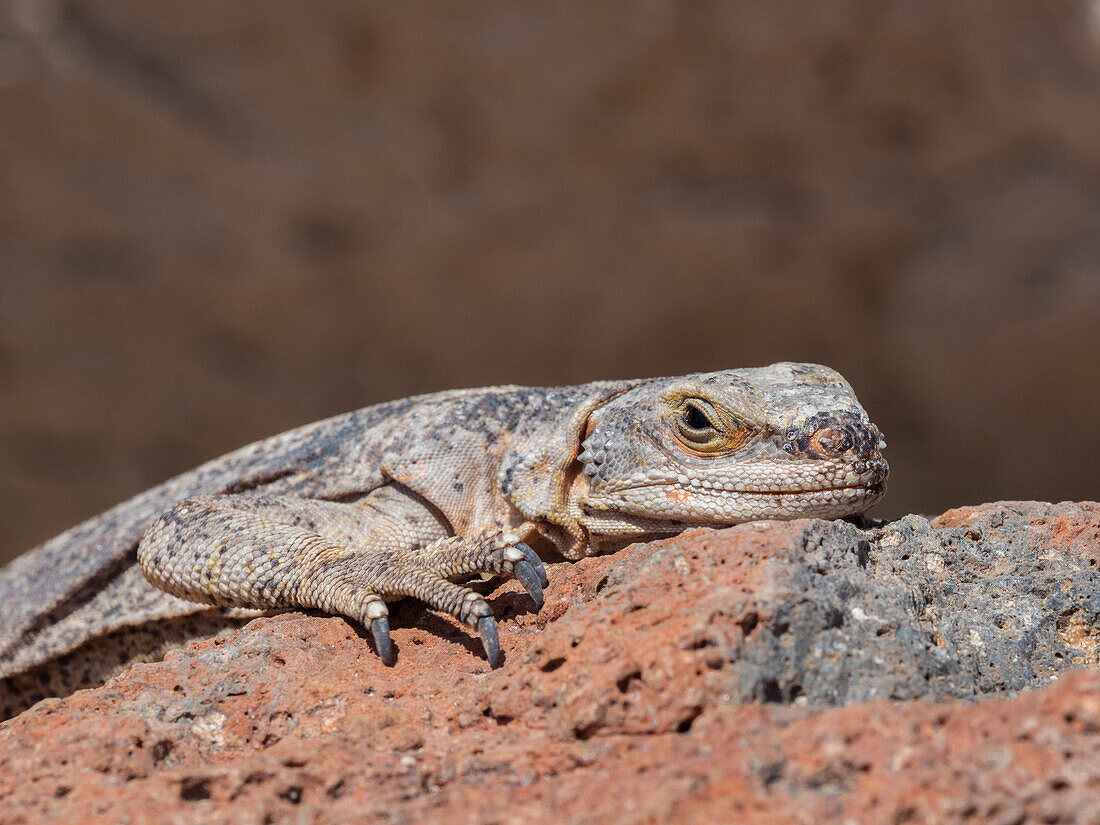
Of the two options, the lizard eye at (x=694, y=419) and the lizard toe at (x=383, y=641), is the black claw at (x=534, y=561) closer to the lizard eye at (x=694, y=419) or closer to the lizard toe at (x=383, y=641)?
the lizard toe at (x=383, y=641)

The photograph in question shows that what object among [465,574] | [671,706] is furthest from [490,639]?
[671,706]

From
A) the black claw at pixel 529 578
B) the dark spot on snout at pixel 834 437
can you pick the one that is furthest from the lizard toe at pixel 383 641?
the dark spot on snout at pixel 834 437

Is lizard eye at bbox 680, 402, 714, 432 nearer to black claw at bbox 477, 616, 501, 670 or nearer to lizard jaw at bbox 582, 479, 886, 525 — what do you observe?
lizard jaw at bbox 582, 479, 886, 525

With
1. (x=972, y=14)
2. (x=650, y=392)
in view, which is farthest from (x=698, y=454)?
(x=972, y=14)

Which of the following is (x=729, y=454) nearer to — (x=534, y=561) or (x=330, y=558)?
(x=534, y=561)

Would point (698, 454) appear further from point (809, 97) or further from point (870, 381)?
point (870, 381)

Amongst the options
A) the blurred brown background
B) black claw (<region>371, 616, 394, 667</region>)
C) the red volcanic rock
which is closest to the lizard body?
black claw (<region>371, 616, 394, 667</region>)

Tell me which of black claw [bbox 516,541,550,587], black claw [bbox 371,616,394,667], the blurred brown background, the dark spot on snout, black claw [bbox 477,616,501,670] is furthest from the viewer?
the blurred brown background

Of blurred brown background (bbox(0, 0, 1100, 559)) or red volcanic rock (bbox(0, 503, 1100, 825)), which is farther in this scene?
blurred brown background (bbox(0, 0, 1100, 559))
